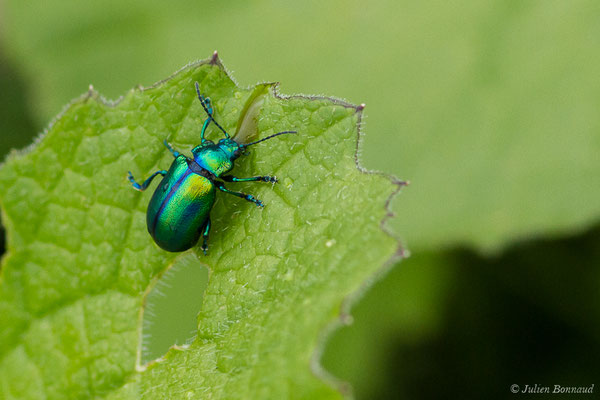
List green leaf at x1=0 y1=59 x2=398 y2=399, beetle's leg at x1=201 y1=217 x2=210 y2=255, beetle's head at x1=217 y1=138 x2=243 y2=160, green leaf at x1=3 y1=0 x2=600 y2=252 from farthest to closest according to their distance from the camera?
green leaf at x1=3 y1=0 x2=600 y2=252 → beetle's head at x1=217 y1=138 x2=243 y2=160 → beetle's leg at x1=201 y1=217 x2=210 y2=255 → green leaf at x1=0 y1=59 x2=398 y2=399

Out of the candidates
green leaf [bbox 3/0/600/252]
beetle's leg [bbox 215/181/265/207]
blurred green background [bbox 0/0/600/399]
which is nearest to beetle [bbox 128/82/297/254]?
beetle's leg [bbox 215/181/265/207]

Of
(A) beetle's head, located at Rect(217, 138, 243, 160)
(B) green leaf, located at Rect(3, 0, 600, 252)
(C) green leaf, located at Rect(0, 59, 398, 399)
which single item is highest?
(B) green leaf, located at Rect(3, 0, 600, 252)

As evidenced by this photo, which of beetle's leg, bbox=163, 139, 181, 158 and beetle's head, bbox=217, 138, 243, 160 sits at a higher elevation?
beetle's head, bbox=217, 138, 243, 160

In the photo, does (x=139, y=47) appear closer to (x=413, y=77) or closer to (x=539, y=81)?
(x=413, y=77)

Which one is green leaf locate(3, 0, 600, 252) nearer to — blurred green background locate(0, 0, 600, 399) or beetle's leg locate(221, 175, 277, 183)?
blurred green background locate(0, 0, 600, 399)

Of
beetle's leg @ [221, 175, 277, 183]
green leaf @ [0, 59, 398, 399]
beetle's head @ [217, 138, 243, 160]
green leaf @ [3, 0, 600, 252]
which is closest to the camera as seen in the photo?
green leaf @ [0, 59, 398, 399]

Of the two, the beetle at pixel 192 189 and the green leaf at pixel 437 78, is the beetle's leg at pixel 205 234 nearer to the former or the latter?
the beetle at pixel 192 189

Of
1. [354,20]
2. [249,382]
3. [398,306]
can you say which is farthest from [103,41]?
[249,382]
